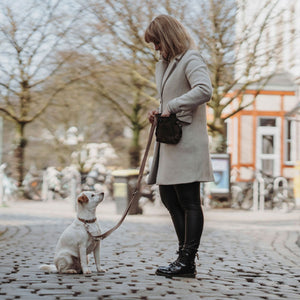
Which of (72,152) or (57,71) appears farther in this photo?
(72,152)

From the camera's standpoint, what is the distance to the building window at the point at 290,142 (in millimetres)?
27688

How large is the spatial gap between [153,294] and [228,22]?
18052 millimetres

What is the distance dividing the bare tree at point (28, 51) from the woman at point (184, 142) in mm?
18493

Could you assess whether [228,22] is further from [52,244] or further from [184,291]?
[184,291]

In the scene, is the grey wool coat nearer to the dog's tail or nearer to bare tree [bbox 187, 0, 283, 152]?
the dog's tail

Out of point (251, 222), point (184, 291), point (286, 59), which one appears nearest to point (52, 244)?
point (184, 291)

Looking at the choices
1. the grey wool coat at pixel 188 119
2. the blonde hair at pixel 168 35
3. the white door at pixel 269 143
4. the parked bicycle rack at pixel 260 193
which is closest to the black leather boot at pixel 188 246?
the grey wool coat at pixel 188 119

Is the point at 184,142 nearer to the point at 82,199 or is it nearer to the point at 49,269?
the point at 82,199

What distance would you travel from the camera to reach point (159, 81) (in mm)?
5336

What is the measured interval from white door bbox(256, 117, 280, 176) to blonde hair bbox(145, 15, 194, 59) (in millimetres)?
22677

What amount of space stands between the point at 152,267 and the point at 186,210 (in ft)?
3.65

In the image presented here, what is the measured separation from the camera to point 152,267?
19.7 ft

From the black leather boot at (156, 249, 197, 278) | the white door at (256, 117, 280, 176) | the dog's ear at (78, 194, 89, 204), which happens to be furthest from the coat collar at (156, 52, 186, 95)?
the white door at (256, 117, 280, 176)

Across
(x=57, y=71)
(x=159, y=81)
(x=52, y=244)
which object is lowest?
(x=52, y=244)
